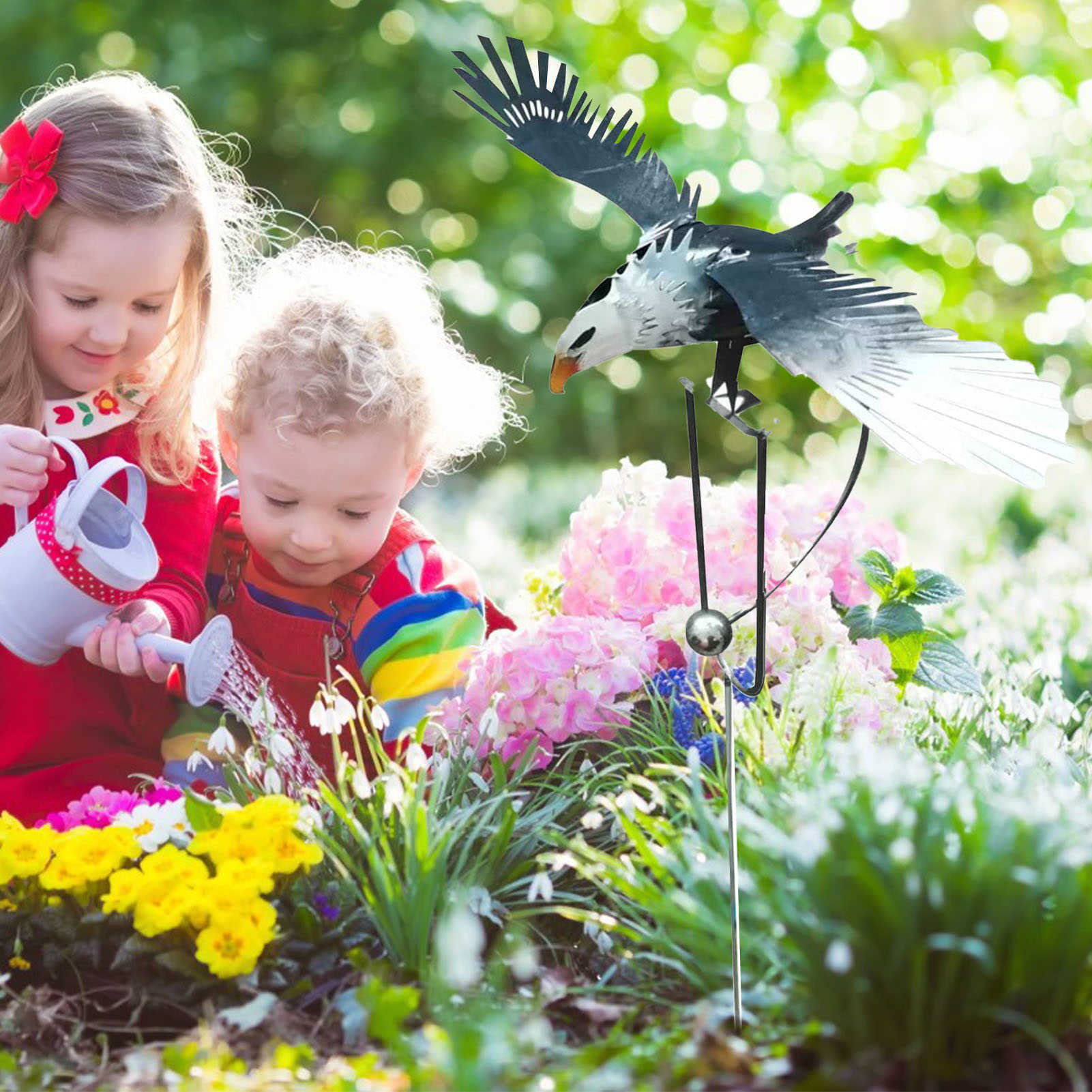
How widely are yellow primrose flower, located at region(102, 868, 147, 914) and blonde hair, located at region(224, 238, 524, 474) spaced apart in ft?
3.10

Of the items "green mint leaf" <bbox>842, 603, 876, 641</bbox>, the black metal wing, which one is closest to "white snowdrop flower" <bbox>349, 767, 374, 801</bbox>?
the black metal wing

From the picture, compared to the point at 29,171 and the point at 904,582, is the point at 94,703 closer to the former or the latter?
the point at 29,171

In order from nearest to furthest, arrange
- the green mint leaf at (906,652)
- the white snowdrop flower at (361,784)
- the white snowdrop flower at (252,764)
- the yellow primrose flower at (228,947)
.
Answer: the yellow primrose flower at (228,947) → the white snowdrop flower at (361,784) → the white snowdrop flower at (252,764) → the green mint leaf at (906,652)

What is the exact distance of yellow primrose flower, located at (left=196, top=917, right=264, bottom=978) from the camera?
1893 millimetres

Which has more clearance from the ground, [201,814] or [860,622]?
[860,622]

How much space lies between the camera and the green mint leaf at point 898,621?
2.75 meters

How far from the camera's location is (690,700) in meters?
2.66

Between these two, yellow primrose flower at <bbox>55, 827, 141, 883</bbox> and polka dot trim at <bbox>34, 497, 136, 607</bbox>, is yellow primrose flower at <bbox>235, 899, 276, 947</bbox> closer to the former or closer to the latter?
yellow primrose flower at <bbox>55, 827, 141, 883</bbox>

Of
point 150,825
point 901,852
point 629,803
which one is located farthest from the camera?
point 150,825

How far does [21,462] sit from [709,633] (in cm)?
136

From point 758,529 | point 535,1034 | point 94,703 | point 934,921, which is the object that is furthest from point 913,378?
point 94,703

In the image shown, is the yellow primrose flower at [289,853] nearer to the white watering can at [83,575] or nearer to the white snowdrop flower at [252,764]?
the white snowdrop flower at [252,764]

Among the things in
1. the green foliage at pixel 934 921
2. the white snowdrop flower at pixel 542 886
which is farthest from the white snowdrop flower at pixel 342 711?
the green foliage at pixel 934 921

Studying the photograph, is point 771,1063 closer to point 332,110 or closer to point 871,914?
point 871,914
